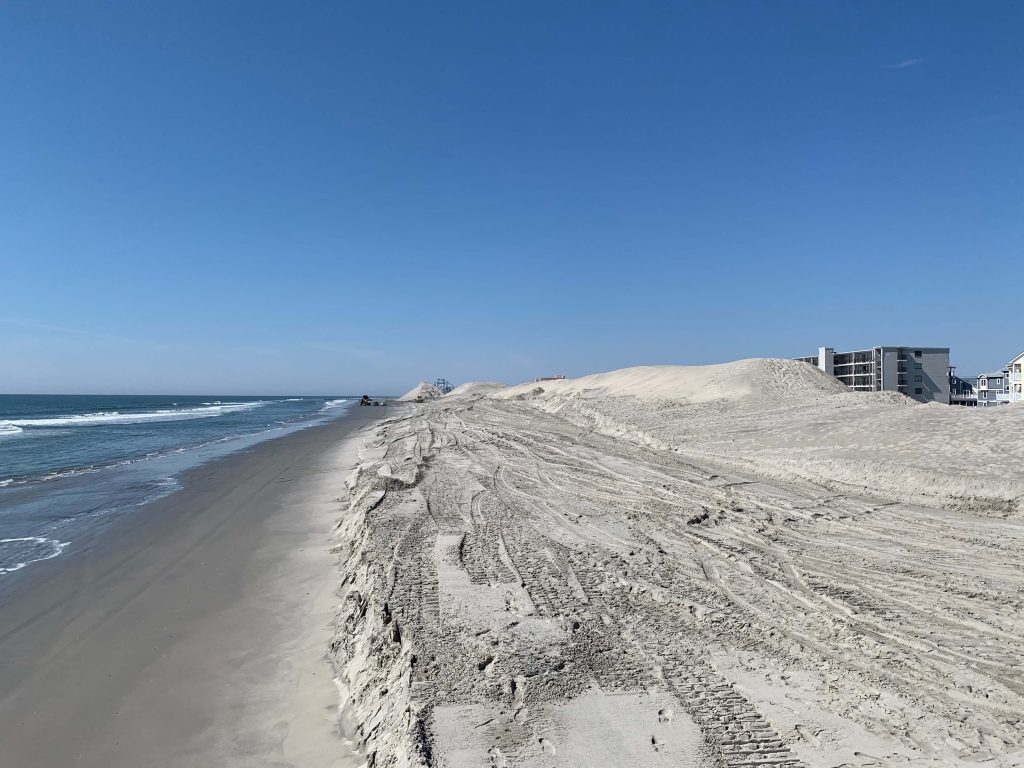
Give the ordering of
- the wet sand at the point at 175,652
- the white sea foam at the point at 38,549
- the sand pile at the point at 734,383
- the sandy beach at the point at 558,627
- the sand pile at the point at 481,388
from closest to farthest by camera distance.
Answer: the sandy beach at the point at 558,627 < the wet sand at the point at 175,652 < the white sea foam at the point at 38,549 < the sand pile at the point at 734,383 < the sand pile at the point at 481,388

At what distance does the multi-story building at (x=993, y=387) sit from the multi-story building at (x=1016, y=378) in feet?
3.08

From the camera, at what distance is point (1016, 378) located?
134 ft

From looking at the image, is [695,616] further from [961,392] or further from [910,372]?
[961,392]

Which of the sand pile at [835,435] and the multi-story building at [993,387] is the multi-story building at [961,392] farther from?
Answer: the sand pile at [835,435]

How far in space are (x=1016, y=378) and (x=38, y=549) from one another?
55174 mm

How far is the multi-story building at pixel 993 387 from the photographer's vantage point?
43.4m

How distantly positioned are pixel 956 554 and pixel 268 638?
8.24 metres

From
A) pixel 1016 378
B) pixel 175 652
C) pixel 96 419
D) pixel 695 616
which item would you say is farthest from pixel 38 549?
pixel 1016 378

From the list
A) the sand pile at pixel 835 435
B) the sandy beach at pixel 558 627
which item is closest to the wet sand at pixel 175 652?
the sandy beach at pixel 558 627

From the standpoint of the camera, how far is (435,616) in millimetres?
5164

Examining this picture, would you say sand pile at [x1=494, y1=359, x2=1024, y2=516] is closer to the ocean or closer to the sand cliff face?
the sand cliff face

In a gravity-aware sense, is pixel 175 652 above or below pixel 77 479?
below

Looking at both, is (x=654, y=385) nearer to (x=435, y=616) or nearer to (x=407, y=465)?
(x=407, y=465)

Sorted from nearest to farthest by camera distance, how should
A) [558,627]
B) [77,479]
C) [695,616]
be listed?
[558,627] < [695,616] < [77,479]
